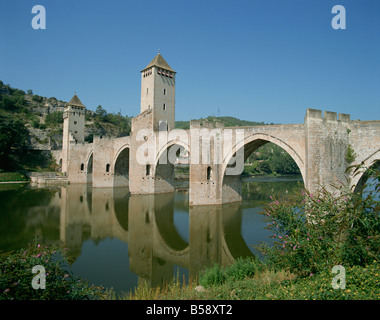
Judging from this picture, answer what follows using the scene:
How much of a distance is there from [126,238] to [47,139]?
1578 inches

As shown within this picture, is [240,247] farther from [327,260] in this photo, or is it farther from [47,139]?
[47,139]

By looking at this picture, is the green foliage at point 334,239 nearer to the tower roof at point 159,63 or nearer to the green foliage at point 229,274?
the green foliage at point 229,274

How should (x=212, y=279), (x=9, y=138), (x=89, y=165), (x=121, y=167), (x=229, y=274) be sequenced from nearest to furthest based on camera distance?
1. (x=212, y=279)
2. (x=229, y=274)
3. (x=121, y=167)
4. (x=9, y=138)
5. (x=89, y=165)

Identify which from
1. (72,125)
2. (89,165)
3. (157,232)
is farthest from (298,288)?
(72,125)

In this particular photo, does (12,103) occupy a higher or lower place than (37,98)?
lower

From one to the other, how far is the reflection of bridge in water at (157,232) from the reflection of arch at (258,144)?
3753 millimetres

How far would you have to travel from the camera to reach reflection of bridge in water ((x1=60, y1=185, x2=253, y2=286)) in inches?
398

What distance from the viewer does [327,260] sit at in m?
5.62

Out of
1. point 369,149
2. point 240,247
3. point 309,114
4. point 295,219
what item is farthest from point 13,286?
point 369,149

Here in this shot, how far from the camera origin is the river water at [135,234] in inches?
369

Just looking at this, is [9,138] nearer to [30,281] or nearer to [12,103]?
[12,103]

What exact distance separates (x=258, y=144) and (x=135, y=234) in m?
10.8

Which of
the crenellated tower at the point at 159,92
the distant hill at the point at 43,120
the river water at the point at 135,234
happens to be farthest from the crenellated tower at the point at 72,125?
the river water at the point at 135,234

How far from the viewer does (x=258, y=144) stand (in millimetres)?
18875
